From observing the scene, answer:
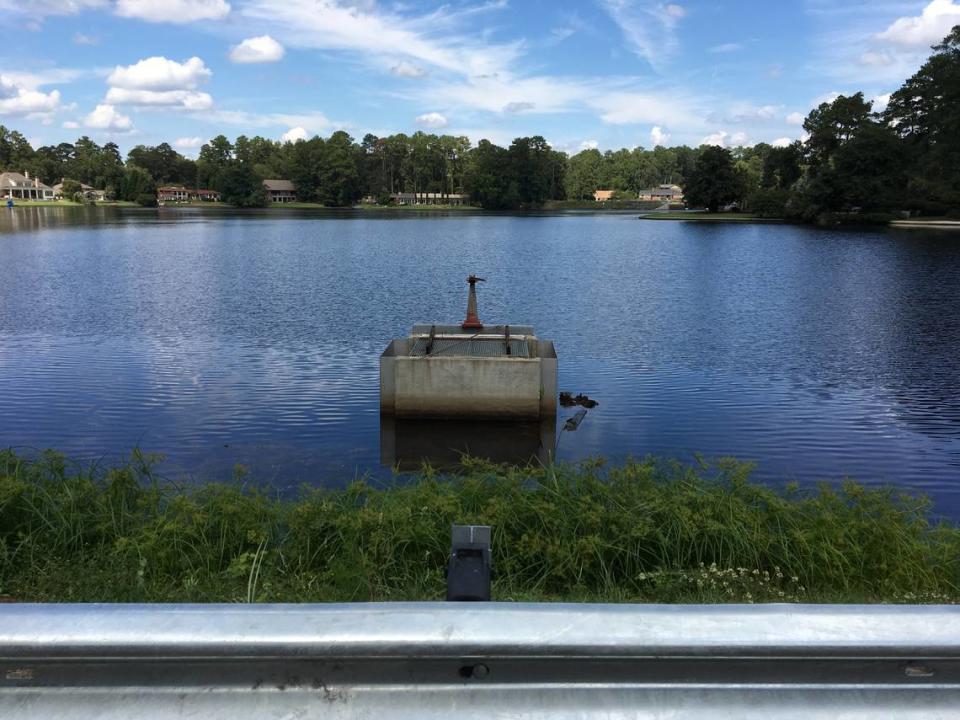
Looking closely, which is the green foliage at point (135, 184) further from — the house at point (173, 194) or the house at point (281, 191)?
the house at point (281, 191)

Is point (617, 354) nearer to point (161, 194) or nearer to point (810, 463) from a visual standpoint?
point (810, 463)

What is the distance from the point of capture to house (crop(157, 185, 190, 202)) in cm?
17307

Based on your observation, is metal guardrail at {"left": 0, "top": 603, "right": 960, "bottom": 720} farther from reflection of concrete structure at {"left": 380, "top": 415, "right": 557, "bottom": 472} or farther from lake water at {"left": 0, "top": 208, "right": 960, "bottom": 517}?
reflection of concrete structure at {"left": 380, "top": 415, "right": 557, "bottom": 472}

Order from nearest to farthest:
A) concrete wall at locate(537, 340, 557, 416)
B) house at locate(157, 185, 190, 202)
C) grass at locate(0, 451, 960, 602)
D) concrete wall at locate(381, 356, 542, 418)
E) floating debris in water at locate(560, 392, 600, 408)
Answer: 1. grass at locate(0, 451, 960, 602)
2. concrete wall at locate(381, 356, 542, 418)
3. concrete wall at locate(537, 340, 557, 416)
4. floating debris in water at locate(560, 392, 600, 408)
5. house at locate(157, 185, 190, 202)

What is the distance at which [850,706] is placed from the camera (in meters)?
2.02

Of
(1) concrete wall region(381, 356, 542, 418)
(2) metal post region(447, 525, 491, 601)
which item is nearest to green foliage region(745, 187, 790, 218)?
(1) concrete wall region(381, 356, 542, 418)

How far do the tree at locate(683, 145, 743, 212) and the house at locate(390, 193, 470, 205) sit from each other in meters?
72.7

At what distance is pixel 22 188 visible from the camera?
152250mm

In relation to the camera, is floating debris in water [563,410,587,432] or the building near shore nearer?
floating debris in water [563,410,587,432]

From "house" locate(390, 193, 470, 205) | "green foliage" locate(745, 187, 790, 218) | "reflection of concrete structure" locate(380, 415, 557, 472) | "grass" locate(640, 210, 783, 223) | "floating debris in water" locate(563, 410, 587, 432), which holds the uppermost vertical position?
"house" locate(390, 193, 470, 205)

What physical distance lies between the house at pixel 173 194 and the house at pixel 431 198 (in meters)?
45.6

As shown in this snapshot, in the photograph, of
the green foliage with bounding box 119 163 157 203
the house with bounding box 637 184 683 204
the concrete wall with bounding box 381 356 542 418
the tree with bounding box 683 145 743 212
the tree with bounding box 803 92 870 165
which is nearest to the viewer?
the concrete wall with bounding box 381 356 542 418

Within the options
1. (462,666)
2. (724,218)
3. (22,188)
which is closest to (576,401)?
(462,666)

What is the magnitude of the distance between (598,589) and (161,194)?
18488cm
